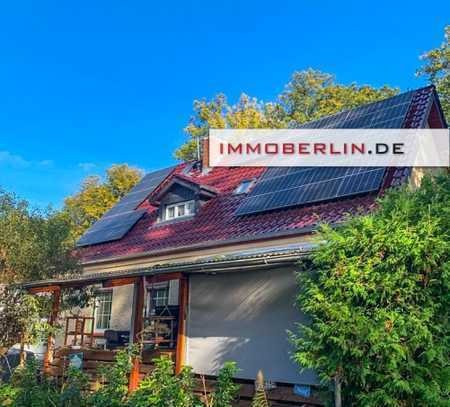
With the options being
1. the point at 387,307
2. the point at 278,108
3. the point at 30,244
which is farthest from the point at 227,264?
the point at 278,108

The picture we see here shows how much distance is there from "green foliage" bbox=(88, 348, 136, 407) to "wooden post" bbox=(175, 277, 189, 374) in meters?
0.88

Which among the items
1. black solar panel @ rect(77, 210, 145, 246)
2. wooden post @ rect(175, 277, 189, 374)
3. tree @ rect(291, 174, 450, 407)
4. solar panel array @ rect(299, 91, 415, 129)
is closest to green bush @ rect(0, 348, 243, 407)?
wooden post @ rect(175, 277, 189, 374)

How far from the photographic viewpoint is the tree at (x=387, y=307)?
528cm

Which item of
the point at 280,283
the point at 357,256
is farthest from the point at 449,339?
the point at 280,283

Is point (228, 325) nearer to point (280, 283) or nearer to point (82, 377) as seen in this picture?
point (280, 283)

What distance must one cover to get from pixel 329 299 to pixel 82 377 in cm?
574

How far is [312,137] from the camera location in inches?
548

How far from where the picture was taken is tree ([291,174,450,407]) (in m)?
5.28

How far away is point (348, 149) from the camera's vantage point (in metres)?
11.9

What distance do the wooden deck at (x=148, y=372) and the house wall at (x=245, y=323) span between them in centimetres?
18

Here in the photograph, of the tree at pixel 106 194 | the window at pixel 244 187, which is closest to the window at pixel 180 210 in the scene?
the window at pixel 244 187

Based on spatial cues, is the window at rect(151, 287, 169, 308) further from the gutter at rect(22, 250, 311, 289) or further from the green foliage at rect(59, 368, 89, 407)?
the green foliage at rect(59, 368, 89, 407)

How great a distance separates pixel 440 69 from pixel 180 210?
52.2 feet

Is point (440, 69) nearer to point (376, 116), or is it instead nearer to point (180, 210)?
point (376, 116)
